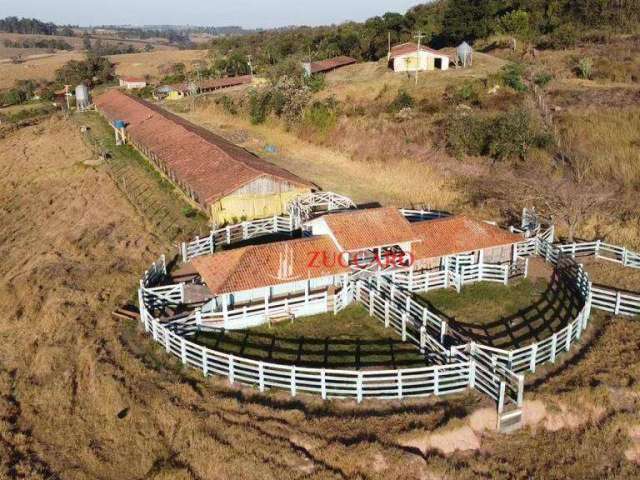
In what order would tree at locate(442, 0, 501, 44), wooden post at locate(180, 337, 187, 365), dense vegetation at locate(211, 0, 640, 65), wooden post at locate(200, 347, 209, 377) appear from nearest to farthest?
wooden post at locate(200, 347, 209, 377)
wooden post at locate(180, 337, 187, 365)
dense vegetation at locate(211, 0, 640, 65)
tree at locate(442, 0, 501, 44)

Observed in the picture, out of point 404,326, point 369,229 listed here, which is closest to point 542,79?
point 369,229

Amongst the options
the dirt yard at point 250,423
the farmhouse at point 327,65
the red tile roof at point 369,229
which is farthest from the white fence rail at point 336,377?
the farmhouse at point 327,65

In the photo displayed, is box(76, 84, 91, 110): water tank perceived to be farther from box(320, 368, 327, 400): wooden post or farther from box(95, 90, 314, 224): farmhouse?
box(320, 368, 327, 400): wooden post

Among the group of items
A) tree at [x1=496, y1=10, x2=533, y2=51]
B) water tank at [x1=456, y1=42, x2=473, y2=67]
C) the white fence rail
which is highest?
tree at [x1=496, y1=10, x2=533, y2=51]

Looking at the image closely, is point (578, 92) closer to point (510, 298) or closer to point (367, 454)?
point (510, 298)

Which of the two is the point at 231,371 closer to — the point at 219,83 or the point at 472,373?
the point at 472,373

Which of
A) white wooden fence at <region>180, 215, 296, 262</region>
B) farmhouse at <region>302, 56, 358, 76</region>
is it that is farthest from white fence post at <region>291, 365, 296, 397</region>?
farmhouse at <region>302, 56, 358, 76</region>

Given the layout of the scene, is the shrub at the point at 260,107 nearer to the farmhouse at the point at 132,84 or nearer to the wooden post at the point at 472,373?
the farmhouse at the point at 132,84
